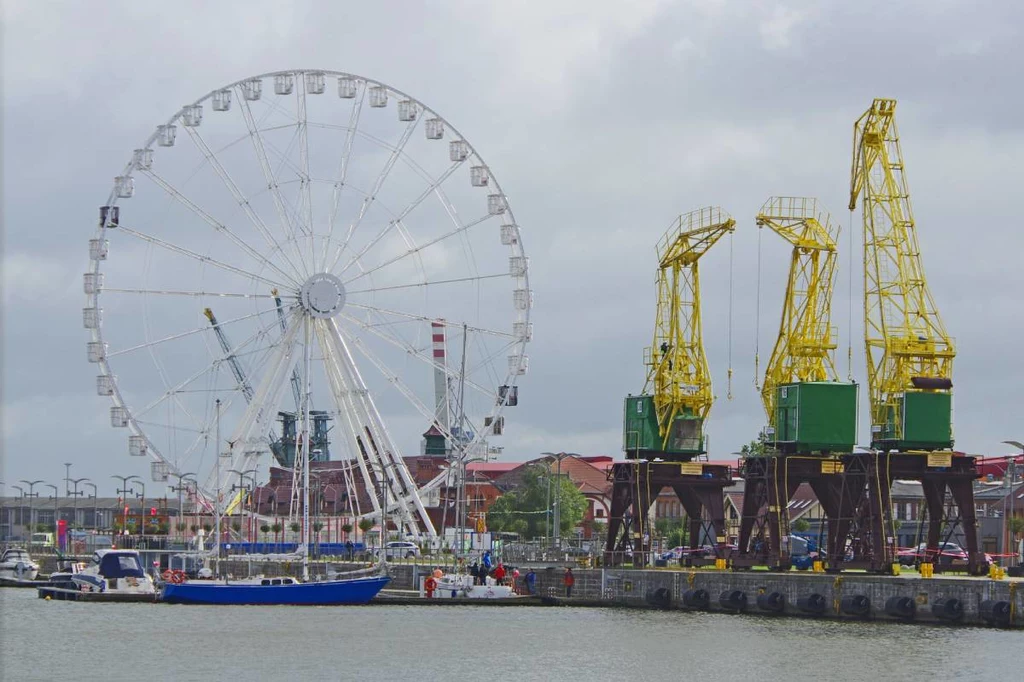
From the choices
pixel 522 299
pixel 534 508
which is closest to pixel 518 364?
pixel 522 299

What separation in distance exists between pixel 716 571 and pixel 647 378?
52.7ft

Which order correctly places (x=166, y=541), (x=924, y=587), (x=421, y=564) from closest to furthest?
(x=924, y=587), (x=421, y=564), (x=166, y=541)

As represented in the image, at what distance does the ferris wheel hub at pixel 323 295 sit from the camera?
97188 millimetres

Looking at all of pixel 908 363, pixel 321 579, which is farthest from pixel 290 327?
pixel 908 363

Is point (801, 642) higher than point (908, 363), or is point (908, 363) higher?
point (908, 363)

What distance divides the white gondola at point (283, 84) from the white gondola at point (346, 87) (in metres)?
2.46

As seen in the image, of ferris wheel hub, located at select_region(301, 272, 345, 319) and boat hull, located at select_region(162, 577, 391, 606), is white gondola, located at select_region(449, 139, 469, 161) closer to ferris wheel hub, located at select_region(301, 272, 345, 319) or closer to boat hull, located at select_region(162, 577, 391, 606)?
ferris wheel hub, located at select_region(301, 272, 345, 319)

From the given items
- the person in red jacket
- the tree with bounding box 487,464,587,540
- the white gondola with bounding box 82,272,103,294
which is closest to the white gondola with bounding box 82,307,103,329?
the white gondola with bounding box 82,272,103,294

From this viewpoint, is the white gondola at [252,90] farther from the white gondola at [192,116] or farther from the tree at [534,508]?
the tree at [534,508]

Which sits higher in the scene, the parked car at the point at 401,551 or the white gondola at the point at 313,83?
the white gondola at the point at 313,83

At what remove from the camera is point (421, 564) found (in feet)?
344

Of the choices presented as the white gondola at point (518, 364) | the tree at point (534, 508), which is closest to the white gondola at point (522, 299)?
the white gondola at point (518, 364)

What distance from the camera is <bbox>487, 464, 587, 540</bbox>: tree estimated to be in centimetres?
16738

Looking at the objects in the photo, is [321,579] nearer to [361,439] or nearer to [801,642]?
[361,439]
